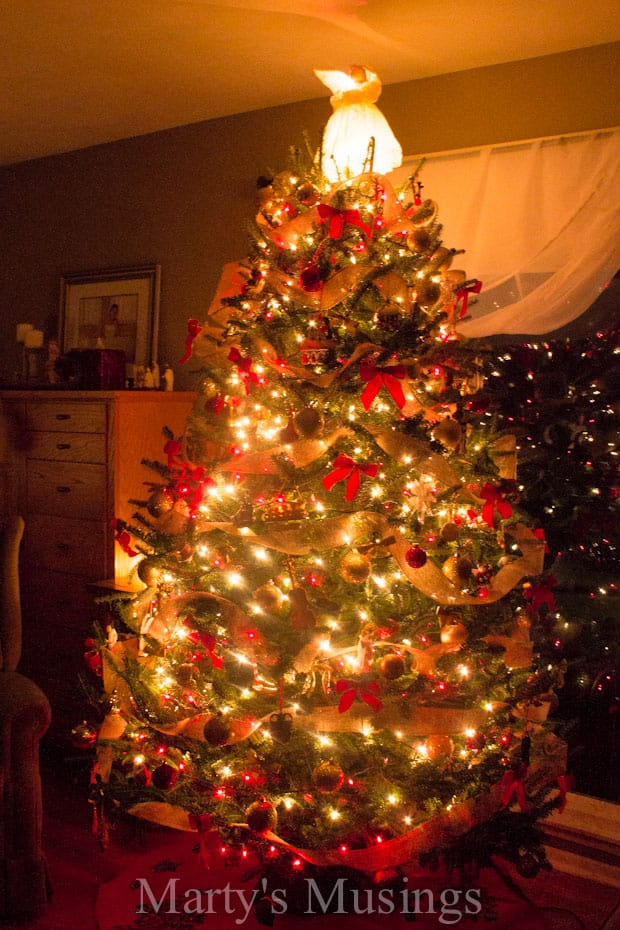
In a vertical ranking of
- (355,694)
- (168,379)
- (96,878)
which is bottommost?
(96,878)

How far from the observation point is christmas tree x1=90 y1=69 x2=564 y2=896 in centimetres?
185

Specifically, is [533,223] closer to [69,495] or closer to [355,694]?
[355,694]

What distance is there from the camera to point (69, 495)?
318cm

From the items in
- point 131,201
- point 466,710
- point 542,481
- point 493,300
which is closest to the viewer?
point 466,710

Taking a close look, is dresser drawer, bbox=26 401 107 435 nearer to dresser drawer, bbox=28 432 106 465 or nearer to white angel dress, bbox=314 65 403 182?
dresser drawer, bbox=28 432 106 465

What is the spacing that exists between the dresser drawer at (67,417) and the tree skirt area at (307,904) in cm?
163

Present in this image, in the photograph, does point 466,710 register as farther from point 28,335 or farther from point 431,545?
point 28,335

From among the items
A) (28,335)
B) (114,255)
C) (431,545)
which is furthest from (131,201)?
(431,545)

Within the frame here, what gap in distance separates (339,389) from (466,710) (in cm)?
83

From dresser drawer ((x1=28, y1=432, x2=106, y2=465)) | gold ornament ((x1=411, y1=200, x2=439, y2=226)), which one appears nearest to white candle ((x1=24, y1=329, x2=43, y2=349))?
dresser drawer ((x1=28, y1=432, x2=106, y2=465))

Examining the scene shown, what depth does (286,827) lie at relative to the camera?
77.6 inches

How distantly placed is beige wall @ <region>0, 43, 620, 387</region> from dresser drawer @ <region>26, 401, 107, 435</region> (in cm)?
56

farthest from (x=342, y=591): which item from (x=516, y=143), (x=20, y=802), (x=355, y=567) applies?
(x=516, y=143)

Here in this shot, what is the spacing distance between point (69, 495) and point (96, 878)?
1.42m
